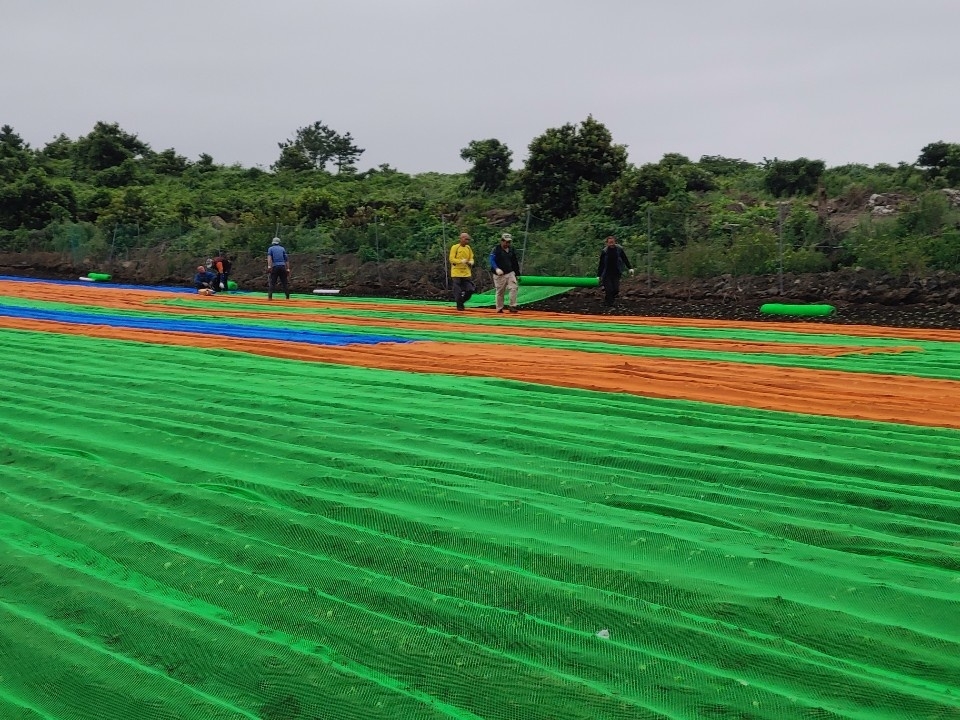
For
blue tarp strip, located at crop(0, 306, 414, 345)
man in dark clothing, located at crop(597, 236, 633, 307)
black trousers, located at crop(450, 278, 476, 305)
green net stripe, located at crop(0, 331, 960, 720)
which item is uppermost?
man in dark clothing, located at crop(597, 236, 633, 307)

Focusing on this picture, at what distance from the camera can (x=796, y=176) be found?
26844 mm

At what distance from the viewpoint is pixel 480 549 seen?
315 cm

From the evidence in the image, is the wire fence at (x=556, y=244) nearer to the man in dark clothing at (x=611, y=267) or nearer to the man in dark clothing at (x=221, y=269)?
the man in dark clothing at (x=611, y=267)

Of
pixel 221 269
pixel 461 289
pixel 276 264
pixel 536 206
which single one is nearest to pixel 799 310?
pixel 461 289

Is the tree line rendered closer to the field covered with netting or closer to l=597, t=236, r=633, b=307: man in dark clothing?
l=597, t=236, r=633, b=307: man in dark clothing

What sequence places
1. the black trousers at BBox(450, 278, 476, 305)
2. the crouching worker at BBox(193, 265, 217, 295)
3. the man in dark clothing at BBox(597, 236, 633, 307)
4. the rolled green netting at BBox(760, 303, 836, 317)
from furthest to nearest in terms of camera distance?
the crouching worker at BBox(193, 265, 217, 295)
the man in dark clothing at BBox(597, 236, 633, 307)
the black trousers at BBox(450, 278, 476, 305)
the rolled green netting at BBox(760, 303, 836, 317)

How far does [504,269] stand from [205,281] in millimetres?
8191

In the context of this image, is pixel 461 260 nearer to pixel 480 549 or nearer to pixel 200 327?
pixel 200 327

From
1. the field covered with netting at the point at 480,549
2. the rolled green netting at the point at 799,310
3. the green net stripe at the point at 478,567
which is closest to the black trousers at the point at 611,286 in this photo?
the rolled green netting at the point at 799,310

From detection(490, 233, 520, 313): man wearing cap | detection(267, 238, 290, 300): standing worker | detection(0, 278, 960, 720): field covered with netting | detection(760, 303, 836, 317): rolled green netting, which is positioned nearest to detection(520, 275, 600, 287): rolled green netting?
detection(490, 233, 520, 313): man wearing cap

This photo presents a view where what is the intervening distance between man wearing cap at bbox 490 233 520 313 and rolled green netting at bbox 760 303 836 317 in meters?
4.02

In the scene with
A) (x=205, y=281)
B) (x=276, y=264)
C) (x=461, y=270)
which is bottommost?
(x=205, y=281)

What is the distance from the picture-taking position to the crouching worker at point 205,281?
63.6ft

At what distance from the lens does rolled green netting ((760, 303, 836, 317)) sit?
1351 cm
